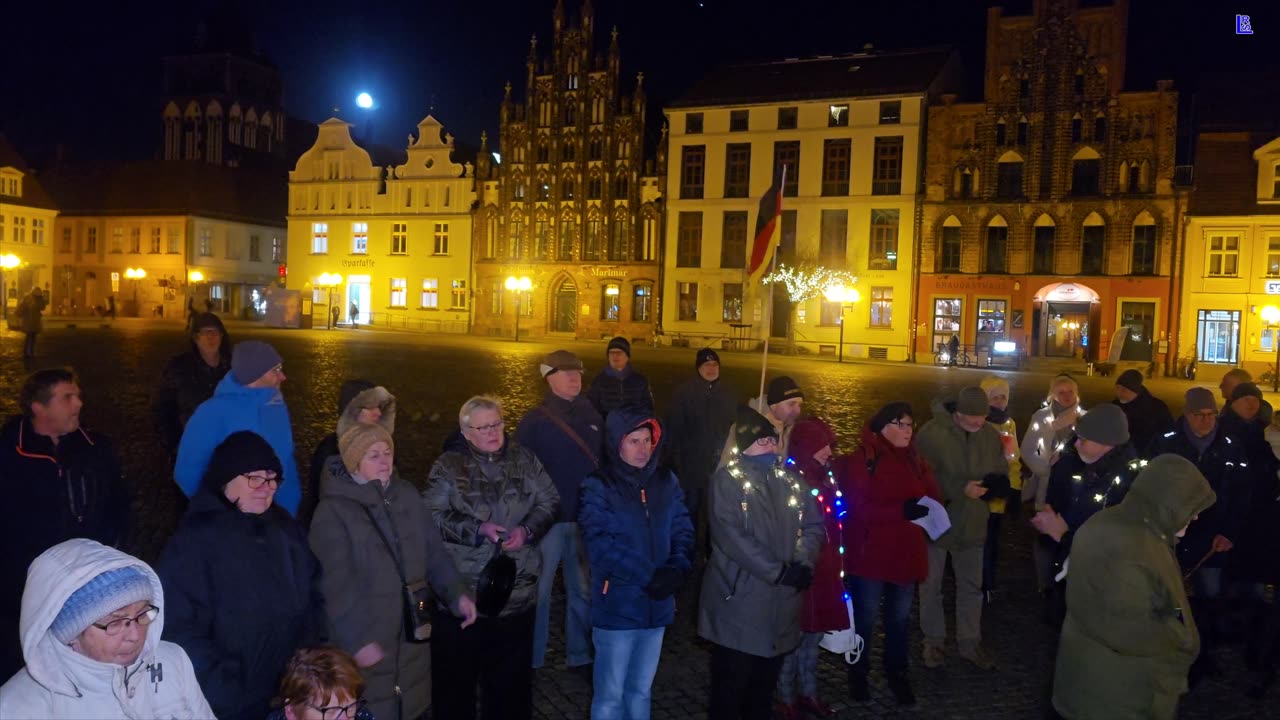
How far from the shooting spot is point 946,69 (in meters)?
44.4

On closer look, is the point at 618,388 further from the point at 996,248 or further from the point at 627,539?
the point at 996,248

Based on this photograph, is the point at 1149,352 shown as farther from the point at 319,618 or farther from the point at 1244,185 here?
the point at 319,618

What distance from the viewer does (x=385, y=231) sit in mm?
54781

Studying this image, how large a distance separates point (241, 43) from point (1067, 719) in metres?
90.6

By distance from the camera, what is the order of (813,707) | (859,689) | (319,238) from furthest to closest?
1. (319,238)
2. (859,689)
3. (813,707)

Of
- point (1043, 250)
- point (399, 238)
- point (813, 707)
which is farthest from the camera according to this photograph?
point (399, 238)

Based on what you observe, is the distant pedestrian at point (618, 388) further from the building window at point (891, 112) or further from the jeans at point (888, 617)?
the building window at point (891, 112)

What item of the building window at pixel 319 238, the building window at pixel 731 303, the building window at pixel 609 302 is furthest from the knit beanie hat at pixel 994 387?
the building window at pixel 319 238

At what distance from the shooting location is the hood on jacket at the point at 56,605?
2.49 meters

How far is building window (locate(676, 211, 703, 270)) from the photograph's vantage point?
156 ft

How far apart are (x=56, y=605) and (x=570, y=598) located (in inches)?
143

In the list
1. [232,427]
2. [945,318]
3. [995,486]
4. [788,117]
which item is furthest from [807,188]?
[232,427]

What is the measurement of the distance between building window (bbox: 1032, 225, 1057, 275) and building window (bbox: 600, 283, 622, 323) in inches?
773

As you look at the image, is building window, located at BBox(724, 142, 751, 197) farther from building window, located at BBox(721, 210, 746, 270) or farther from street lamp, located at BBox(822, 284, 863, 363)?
street lamp, located at BBox(822, 284, 863, 363)
